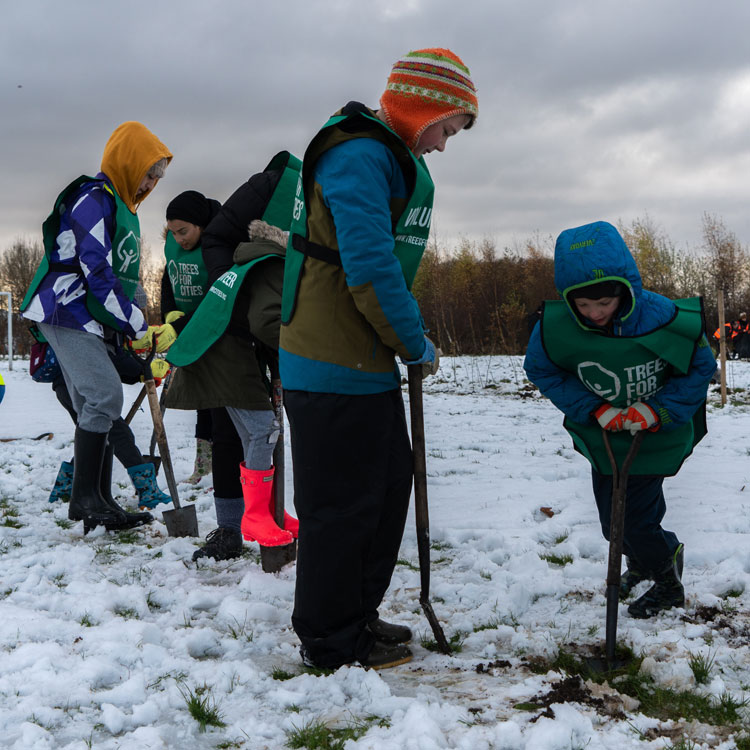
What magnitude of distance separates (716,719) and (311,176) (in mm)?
2030

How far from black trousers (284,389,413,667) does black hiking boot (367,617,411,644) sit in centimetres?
14

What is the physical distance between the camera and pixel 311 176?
237 centimetres

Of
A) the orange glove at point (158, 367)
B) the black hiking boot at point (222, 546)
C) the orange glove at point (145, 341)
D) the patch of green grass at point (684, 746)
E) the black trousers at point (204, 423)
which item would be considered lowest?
the patch of green grass at point (684, 746)

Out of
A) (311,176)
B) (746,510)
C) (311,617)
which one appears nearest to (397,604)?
(311,617)

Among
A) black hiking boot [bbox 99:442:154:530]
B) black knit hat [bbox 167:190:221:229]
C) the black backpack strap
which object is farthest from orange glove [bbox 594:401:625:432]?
black hiking boot [bbox 99:442:154:530]

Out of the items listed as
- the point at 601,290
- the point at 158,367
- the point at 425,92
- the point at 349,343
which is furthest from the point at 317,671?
the point at 158,367

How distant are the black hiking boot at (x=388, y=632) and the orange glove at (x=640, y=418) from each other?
3.71 ft

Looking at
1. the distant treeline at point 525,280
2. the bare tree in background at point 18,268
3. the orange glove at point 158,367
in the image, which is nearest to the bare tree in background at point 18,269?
the bare tree in background at point 18,268

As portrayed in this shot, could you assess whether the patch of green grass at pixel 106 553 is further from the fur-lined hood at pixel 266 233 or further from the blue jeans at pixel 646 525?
the blue jeans at pixel 646 525

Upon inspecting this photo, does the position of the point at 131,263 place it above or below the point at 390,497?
above

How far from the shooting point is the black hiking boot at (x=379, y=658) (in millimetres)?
2504

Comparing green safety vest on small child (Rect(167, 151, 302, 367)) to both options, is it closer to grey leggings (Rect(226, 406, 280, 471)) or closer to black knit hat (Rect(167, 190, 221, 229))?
grey leggings (Rect(226, 406, 280, 471))

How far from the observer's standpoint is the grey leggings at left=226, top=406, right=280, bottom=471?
3.54m

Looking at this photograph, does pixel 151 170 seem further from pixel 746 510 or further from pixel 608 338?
pixel 746 510
